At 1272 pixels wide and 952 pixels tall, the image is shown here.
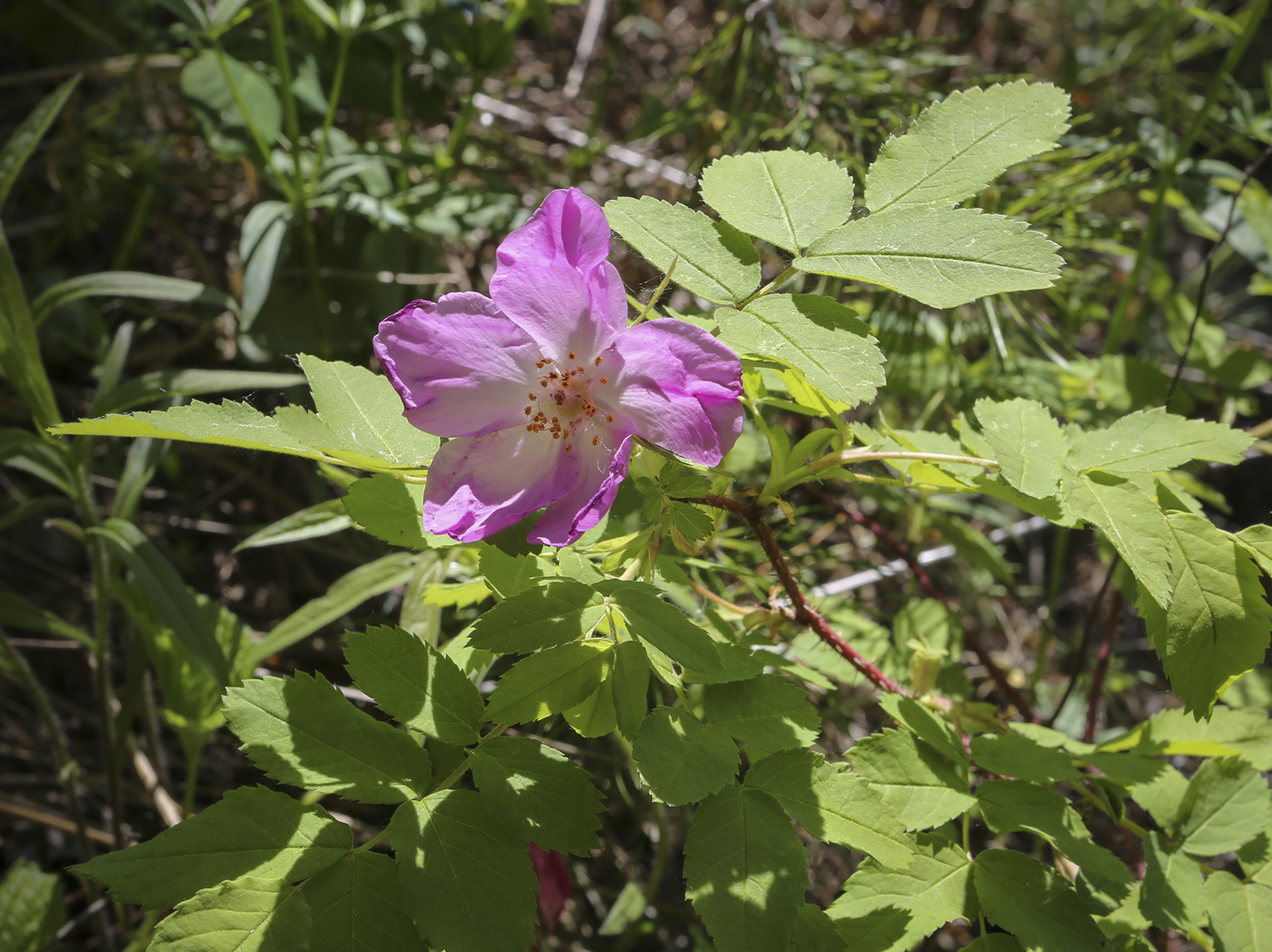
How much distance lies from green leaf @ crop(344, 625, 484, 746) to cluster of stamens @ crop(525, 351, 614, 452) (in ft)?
0.92

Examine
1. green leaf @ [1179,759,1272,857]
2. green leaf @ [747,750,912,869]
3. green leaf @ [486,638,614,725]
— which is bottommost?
green leaf @ [1179,759,1272,857]

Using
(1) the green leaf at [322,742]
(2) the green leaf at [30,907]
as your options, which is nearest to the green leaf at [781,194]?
(1) the green leaf at [322,742]

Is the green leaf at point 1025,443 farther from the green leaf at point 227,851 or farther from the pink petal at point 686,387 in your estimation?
the green leaf at point 227,851

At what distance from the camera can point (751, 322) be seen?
0.89 m

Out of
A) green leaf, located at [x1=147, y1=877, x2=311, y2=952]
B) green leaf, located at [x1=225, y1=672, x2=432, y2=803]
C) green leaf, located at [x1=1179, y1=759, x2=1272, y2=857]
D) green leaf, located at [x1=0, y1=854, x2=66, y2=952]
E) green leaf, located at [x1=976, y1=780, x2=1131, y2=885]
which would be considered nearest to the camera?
green leaf, located at [x1=147, y1=877, x2=311, y2=952]

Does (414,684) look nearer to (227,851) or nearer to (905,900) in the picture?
(227,851)

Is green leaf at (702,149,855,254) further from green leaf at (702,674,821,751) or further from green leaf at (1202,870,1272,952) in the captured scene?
green leaf at (1202,870,1272,952)

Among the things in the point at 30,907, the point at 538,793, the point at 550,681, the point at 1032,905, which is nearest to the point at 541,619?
the point at 550,681

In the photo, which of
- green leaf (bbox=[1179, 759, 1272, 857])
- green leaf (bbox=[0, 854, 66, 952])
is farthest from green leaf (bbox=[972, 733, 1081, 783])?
green leaf (bbox=[0, 854, 66, 952])

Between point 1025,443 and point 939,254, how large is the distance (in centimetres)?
29

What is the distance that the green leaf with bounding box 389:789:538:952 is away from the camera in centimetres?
82

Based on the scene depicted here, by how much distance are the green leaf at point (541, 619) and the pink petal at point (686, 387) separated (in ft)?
0.58

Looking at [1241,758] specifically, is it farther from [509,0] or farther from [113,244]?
[113,244]

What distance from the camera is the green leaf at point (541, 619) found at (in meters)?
0.84
